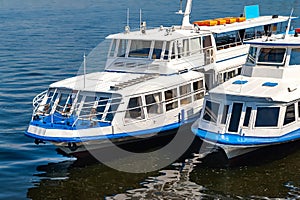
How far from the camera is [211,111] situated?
2066 cm

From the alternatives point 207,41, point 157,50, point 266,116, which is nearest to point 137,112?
point 157,50

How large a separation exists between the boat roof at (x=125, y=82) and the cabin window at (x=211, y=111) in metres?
2.41

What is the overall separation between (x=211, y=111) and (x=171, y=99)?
2510 millimetres

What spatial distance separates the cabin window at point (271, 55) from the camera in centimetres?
2261

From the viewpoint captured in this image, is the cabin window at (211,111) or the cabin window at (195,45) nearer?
the cabin window at (211,111)

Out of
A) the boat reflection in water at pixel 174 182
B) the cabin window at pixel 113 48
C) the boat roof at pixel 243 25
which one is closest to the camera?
the boat reflection in water at pixel 174 182

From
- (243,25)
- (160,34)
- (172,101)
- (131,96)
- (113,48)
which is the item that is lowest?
(172,101)

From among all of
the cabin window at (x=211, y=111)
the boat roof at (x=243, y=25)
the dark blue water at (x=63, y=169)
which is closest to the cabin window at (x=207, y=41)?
the boat roof at (x=243, y=25)

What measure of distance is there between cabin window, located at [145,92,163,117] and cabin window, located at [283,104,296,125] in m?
5.42

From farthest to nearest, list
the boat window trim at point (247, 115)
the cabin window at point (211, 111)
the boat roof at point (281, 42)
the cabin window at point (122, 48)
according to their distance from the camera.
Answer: the cabin window at point (122, 48)
the boat roof at point (281, 42)
the cabin window at point (211, 111)
the boat window trim at point (247, 115)

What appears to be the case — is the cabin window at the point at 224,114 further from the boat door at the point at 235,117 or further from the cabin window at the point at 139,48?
the cabin window at the point at 139,48

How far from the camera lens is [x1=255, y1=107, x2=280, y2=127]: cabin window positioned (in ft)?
64.4

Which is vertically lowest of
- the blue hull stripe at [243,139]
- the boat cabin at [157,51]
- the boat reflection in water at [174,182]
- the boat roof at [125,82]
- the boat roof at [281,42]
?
the boat reflection in water at [174,182]

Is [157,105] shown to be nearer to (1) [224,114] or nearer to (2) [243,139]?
(1) [224,114]
